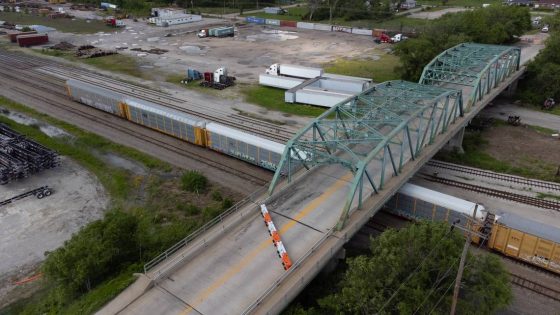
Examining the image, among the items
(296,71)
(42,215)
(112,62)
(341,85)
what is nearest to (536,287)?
(42,215)

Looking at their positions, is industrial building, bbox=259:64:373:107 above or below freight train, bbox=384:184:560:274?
above

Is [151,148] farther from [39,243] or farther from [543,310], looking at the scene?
[543,310]

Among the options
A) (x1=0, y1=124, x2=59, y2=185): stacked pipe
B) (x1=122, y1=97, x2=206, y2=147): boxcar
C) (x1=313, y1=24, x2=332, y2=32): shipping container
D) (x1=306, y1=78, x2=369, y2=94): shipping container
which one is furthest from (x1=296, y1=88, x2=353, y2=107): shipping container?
(x1=313, y1=24, x2=332, y2=32): shipping container

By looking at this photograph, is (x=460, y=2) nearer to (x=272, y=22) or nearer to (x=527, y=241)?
(x=272, y=22)

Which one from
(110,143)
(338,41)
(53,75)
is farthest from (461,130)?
(53,75)

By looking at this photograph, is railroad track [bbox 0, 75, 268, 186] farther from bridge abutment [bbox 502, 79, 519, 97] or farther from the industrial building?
bridge abutment [bbox 502, 79, 519, 97]

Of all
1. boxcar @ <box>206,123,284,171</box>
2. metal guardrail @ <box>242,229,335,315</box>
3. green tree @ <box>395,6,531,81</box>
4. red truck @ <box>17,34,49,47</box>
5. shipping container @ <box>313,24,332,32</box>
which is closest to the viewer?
metal guardrail @ <box>242,229,335,315</box>

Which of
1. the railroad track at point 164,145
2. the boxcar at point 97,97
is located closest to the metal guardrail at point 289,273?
the railroad track at point 164,145
